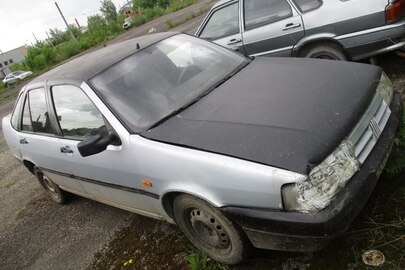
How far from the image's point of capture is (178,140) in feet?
8.56

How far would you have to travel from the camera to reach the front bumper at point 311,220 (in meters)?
2.14

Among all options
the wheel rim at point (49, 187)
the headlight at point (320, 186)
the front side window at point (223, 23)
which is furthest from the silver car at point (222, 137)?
the front side window at point (223, 23)

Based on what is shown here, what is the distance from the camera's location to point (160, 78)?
3316mm

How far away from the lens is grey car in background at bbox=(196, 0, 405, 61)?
436cm

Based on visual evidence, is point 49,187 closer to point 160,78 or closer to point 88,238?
point 88,238

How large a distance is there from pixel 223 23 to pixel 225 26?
8 centimetres

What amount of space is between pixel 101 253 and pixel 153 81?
176 cm

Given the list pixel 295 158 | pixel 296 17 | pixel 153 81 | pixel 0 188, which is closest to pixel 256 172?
pixel 295 158

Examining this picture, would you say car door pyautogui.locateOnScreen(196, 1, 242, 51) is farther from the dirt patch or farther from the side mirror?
the side mirror

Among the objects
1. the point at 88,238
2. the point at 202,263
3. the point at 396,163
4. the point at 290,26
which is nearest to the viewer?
the point at 202,263

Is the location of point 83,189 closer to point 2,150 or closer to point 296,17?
point 296,17

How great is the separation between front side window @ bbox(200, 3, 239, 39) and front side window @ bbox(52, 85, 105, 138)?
305cm

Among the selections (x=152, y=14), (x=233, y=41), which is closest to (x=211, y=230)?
(x=233, y=41)

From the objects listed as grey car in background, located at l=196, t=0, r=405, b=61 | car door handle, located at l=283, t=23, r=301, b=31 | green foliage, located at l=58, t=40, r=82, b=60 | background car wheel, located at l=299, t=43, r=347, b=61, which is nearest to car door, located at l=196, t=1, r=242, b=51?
grey car in background, located at l=196, t=0, r=405, b=61
